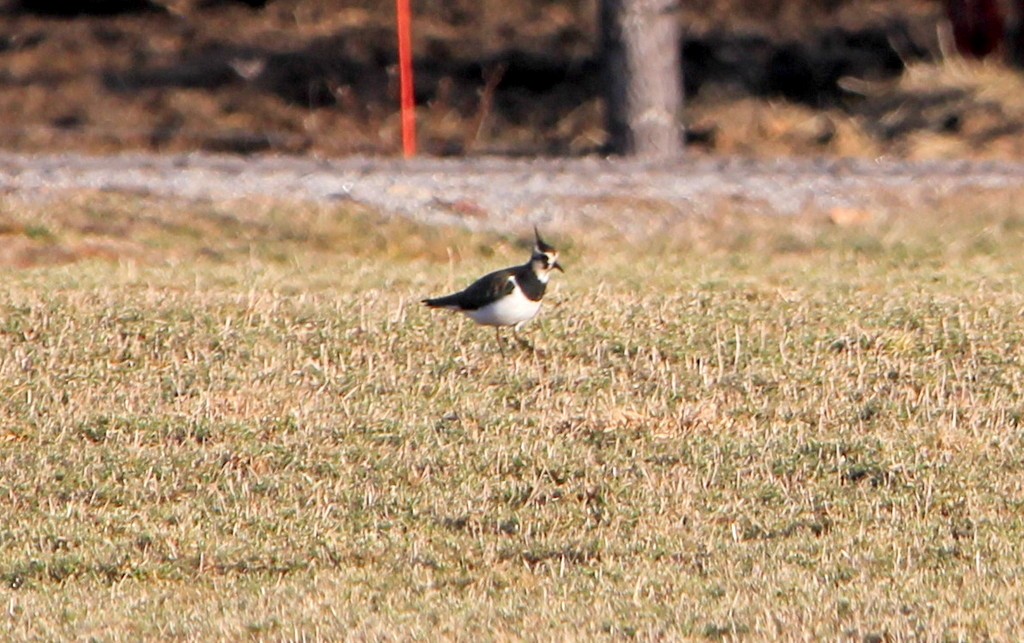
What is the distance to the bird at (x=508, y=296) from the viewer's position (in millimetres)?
9789

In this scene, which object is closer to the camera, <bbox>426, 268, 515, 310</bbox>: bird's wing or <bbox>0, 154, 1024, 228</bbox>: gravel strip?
<bbox>426, 268, 515, 310</bbox>: bird's wing

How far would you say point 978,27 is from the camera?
22641mm

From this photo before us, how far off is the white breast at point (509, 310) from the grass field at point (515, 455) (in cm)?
25

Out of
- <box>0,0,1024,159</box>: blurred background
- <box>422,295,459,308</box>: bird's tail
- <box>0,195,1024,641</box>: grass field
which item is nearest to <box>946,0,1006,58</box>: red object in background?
<box>0,0,1024,159</box>: blurred background

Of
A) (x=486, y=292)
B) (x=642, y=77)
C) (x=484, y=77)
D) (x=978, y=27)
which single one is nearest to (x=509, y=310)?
(x=486, y=292)

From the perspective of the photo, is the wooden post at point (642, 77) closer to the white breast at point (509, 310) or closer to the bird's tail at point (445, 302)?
the bird's tail at point (445, 302)

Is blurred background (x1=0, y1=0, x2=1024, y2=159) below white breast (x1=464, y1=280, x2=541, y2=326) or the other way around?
the other way around

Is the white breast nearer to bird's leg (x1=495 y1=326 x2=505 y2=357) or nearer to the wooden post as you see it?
bird's leg (x1=495 y1=326 x2=505 y2=357)

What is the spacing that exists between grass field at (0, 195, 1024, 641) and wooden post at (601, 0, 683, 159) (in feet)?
17.0

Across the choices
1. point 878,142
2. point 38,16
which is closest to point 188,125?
point 38,16

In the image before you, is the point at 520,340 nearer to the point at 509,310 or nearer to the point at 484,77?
the point at 509,310

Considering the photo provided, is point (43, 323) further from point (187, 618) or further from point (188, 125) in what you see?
point (188, 125)

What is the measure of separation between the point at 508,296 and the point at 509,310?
74 mm

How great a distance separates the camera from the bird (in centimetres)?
979
